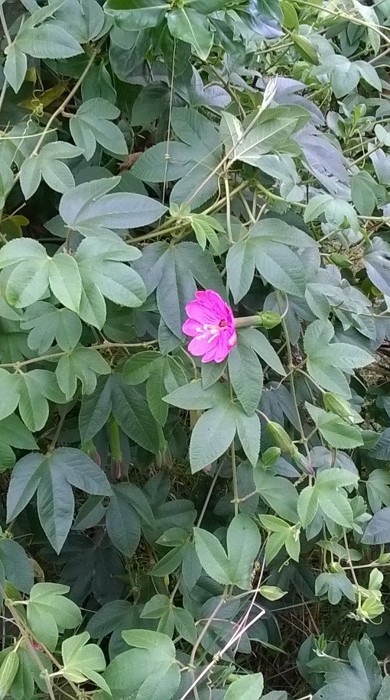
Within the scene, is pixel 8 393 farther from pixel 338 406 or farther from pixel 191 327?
pixel 338 406

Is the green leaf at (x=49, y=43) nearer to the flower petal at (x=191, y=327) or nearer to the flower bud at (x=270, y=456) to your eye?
the flower petal at (x=191, y=327)

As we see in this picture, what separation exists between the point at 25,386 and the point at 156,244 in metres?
0.19

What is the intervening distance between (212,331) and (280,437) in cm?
13

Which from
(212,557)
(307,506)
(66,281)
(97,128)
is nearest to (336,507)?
(307,506)

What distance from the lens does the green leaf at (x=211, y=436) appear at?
633 millimetres

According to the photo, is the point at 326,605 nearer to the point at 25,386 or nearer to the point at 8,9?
the point at 25,386

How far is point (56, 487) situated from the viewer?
692mm

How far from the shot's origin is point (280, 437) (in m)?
0.69

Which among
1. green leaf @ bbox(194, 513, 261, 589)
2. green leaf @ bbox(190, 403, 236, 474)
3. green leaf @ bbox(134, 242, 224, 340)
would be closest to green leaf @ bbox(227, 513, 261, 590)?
green leaf @ bbox(194, 513, 261, 589)

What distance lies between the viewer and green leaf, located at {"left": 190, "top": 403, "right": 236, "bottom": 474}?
633 mm

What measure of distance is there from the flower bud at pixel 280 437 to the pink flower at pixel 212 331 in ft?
0.31

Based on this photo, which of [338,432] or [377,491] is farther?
[377,491]

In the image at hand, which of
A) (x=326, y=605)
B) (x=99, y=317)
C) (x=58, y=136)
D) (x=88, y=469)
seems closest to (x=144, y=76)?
(x=58, y=136)

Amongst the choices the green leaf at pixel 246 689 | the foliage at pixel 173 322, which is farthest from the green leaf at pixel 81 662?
the green leaf at pixel 246 689
